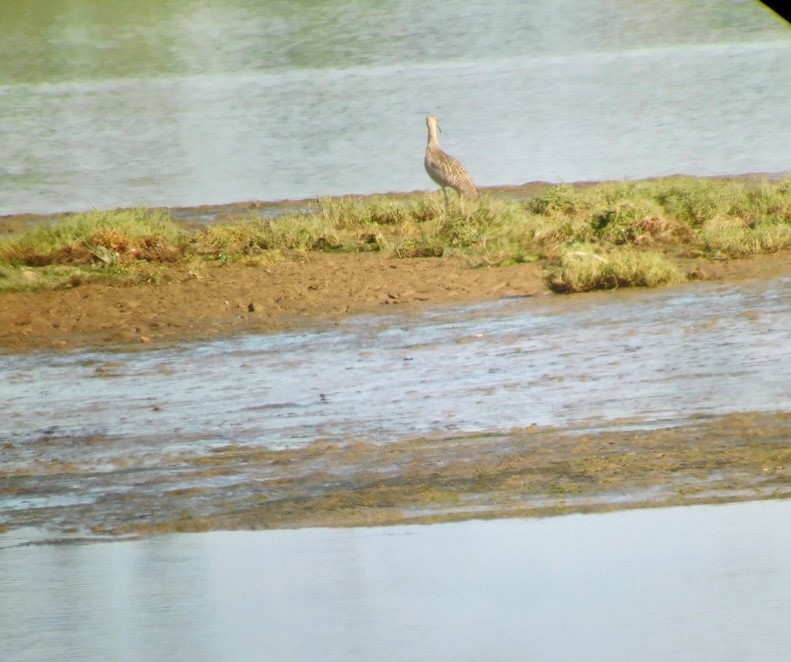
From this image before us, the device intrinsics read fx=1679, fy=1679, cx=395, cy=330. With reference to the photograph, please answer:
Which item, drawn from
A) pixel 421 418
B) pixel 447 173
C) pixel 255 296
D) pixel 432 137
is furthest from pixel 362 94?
pixel 421 418

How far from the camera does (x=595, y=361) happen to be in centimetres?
1020

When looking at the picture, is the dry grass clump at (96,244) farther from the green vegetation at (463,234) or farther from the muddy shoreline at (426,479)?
the muddy shoreline at (426,479)

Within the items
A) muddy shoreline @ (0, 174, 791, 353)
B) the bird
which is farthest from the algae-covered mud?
the bird

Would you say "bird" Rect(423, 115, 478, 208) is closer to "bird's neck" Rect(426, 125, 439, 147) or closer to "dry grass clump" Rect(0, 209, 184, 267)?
"bird's neck" Rect(426, 125, 439, 147)

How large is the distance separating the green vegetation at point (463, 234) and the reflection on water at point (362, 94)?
4945 mm

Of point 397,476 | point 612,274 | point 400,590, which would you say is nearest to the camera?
point 400,590

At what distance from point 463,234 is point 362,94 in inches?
684

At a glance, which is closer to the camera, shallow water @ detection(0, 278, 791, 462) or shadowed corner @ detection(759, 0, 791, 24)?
shadowed corner @ detection(759, 0, 791, 24)

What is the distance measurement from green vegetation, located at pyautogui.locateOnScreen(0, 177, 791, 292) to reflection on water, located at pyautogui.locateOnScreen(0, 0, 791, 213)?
4.94 meters

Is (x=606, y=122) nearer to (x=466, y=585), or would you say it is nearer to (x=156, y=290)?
(x=156, y=290)

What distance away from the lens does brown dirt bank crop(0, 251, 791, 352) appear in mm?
12375

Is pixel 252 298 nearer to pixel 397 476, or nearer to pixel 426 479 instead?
pixel 397 476

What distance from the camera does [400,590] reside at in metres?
5.97

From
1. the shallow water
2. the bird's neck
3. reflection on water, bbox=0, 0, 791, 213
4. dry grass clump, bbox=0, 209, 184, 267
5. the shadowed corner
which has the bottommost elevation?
reflection on water, bbox=0, 0, 791, 213
